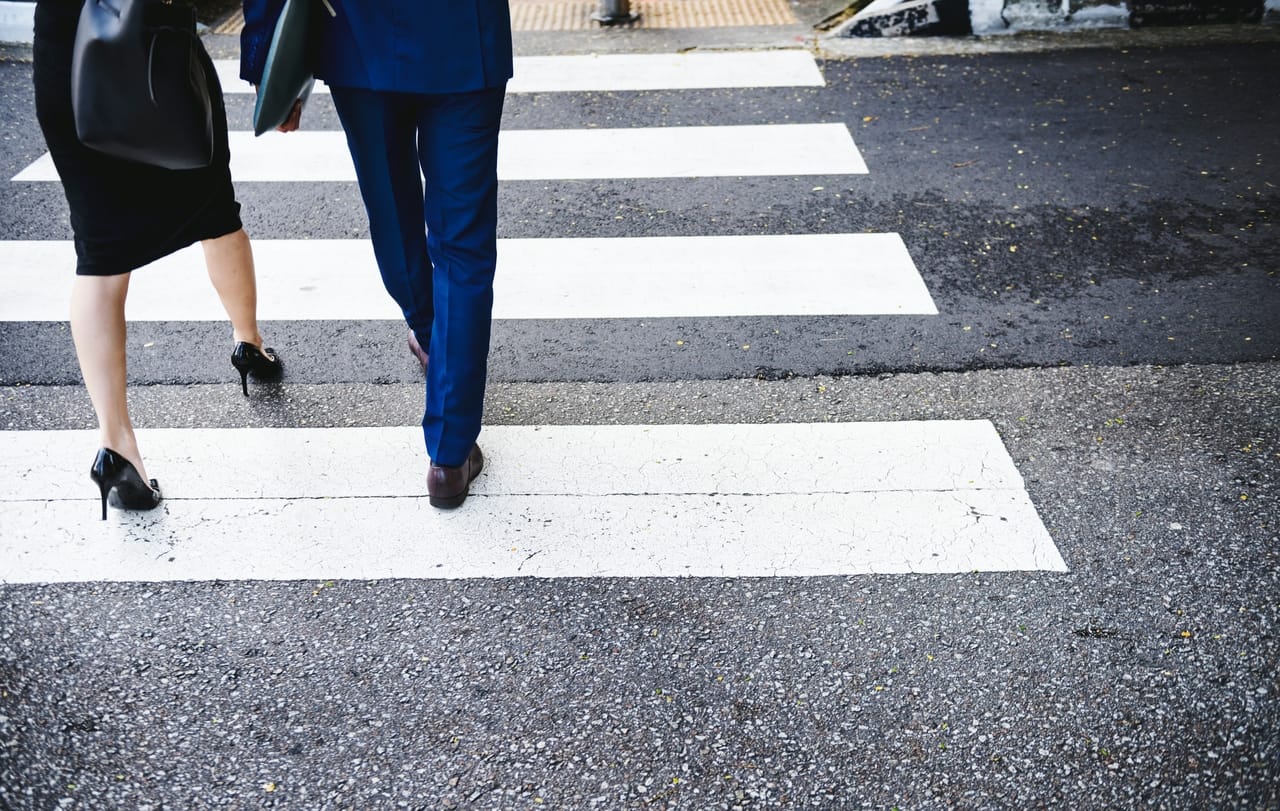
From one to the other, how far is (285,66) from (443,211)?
1.66 ft

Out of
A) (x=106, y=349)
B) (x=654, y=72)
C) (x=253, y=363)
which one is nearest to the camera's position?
(x=106, y=349)

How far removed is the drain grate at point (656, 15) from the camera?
744 centimetres

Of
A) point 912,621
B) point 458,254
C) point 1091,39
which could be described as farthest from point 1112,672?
point 1091,39

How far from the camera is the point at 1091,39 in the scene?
690cm

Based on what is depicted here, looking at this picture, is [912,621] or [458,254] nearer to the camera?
[912,621]

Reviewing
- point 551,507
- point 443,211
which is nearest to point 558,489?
point 551,507

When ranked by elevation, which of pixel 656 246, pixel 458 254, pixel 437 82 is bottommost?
pixel 656 246

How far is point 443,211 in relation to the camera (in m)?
2.87

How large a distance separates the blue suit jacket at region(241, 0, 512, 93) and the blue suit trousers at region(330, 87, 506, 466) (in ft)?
0.19

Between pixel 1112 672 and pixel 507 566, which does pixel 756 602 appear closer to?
pixel 507 566

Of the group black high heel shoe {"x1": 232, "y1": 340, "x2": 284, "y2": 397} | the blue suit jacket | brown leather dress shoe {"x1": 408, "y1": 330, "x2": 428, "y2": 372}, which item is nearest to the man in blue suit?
the blue suit jacket

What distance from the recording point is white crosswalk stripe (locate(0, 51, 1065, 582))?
2918 mm

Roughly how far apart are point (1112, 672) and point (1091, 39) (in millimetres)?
5504

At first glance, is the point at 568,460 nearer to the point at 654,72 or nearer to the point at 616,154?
the point at 616,154
